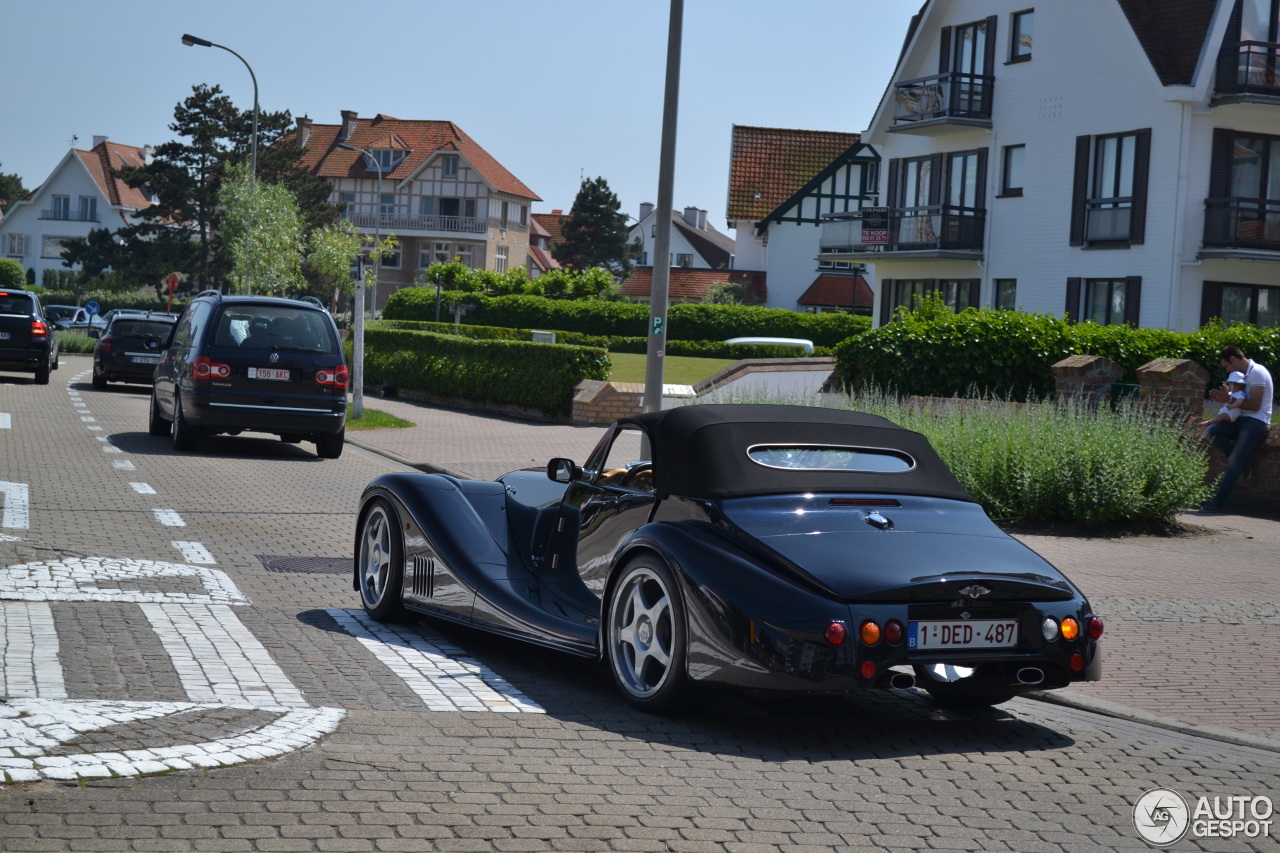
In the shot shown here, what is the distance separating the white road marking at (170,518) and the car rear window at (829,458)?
6.25 metres

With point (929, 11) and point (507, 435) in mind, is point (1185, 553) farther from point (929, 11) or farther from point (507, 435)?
point (929, 11)

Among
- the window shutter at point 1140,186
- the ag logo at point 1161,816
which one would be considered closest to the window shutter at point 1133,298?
the window shutter at point 1140,186

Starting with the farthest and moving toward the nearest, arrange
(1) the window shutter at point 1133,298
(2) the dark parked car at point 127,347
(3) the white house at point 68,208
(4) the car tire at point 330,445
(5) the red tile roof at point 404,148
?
(3) the white house at point 68,208, (5) the red tile roof at point 404,148, (1) the window shutter at point 1133,298, (2) the dark parked car at point 127,347, (4) the car tire at point 330,445

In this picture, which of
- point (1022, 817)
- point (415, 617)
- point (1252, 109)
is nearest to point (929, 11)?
point (1252, 109)

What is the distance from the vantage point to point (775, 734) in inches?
222

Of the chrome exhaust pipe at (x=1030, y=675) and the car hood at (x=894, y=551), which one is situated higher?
the car hood at (x=894, y=551)

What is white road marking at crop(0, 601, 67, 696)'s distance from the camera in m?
5.61

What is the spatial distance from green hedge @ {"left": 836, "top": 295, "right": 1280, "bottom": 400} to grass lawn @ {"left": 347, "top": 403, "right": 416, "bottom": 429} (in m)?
7.34

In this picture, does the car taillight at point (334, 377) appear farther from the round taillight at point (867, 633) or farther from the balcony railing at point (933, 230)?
the balcony railing at point (933, 230)

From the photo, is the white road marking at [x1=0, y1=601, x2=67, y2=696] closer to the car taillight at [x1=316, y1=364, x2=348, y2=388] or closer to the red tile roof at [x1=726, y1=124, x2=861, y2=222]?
the car taillight at [x1=316, y1=364, x2=348, y2=388]

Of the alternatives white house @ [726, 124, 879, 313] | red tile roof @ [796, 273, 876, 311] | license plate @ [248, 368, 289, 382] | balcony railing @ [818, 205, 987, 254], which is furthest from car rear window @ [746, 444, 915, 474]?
red tile roof @ [796, 273, 876, 311]

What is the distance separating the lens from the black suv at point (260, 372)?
54.3 ft

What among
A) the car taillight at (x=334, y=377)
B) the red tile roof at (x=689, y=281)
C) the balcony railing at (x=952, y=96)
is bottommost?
the car taillight at (x=334, y=377)

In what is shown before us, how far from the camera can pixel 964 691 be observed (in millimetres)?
6133
